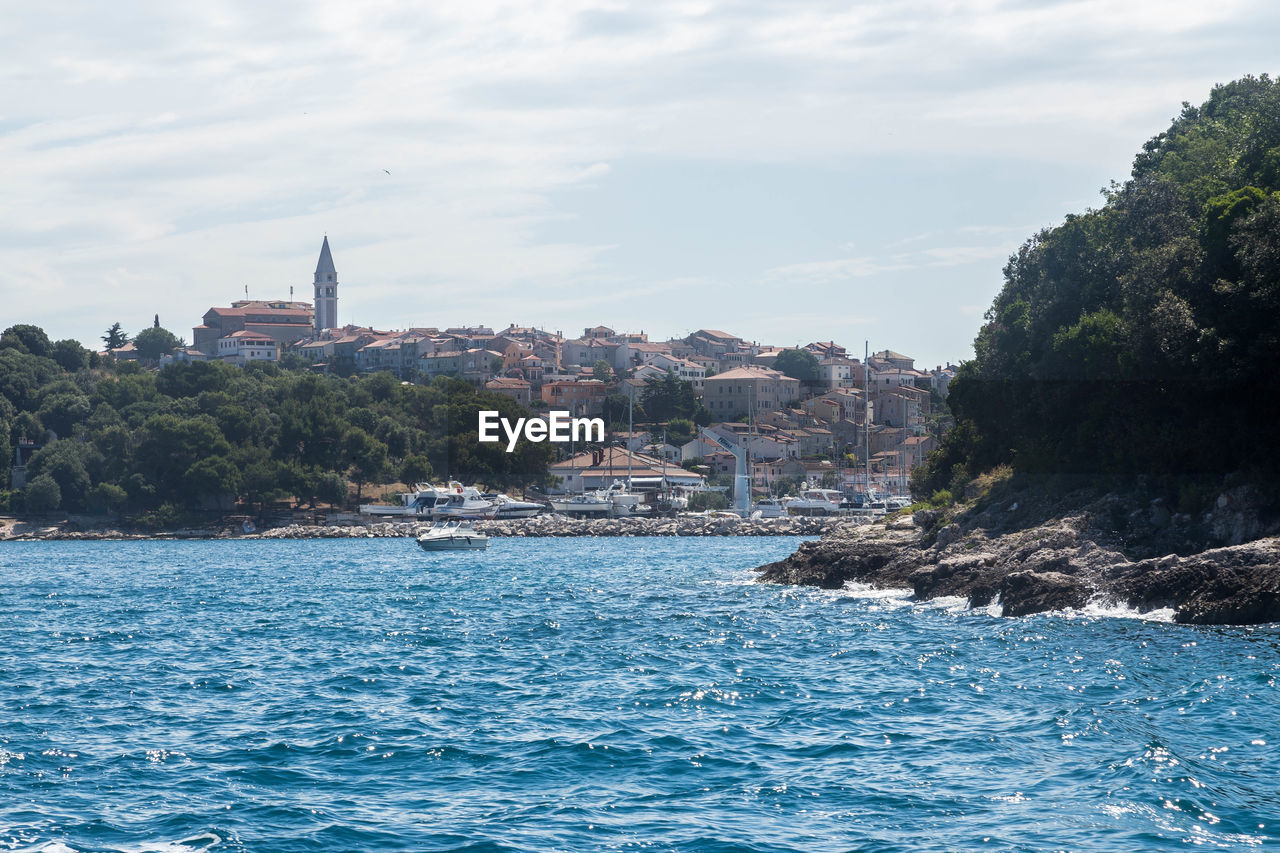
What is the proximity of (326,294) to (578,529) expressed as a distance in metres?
124

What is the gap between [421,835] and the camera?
10789 mm

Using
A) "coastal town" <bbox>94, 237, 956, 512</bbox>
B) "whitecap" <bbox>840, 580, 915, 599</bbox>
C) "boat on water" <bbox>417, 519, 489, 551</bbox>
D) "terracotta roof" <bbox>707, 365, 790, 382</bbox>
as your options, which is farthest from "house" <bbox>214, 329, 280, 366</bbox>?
"whitecap" <bbox>840, 580, 915, 599</bbox>

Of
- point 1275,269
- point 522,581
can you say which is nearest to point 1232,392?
point 1275,269

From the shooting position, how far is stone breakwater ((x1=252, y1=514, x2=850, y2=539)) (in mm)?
83500

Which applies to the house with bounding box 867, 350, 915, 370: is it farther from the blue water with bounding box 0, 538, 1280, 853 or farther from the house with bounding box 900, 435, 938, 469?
the blue water with bounding box 0, 538, 1280, 853

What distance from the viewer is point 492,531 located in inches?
3268

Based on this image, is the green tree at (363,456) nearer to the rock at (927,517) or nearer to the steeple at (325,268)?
the rock at (927,517)

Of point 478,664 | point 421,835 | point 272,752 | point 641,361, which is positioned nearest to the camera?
point 421,835

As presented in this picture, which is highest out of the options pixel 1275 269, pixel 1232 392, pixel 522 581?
pixel 1275 269

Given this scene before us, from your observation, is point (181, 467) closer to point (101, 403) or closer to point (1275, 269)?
point (101, 403)

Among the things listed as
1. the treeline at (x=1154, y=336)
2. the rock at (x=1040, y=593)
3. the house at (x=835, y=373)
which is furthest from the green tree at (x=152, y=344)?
the rock at (x=1040, y=593)

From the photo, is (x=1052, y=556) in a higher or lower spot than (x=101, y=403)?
lower

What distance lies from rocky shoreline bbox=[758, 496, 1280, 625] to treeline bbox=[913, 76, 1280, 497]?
7.10 feet

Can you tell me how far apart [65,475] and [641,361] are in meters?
A: 91.7
